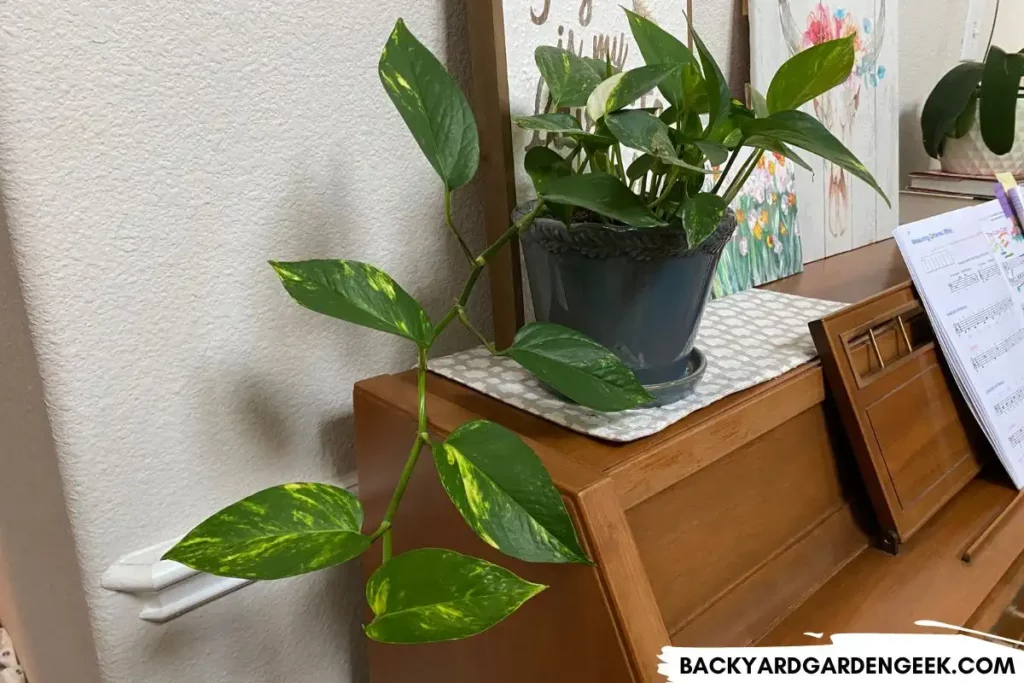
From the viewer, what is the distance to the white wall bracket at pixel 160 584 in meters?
0.63

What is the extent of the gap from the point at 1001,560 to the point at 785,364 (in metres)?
0.28

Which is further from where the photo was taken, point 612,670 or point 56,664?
point 56,664

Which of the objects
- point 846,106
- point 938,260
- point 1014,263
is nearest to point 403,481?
point 938,260

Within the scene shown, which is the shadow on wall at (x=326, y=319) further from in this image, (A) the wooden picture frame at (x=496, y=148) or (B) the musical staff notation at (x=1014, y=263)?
(B) the musical staff notation at (x=1014, y=263)

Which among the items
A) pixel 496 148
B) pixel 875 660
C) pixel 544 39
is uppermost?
pixel 544 39

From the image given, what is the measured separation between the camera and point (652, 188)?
0.61 m

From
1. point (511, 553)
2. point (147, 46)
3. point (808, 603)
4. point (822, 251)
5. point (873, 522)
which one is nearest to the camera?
point (511, 553)

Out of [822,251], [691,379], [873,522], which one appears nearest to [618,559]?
[691,379]

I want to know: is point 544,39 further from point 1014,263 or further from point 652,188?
point 1014,263

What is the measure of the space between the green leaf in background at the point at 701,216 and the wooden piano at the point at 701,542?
0.54ft

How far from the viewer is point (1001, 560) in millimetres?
722

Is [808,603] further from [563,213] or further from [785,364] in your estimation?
[563,213]

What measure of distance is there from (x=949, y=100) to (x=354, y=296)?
3.87ft

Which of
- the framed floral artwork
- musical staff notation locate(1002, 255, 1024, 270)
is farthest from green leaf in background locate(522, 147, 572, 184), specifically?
musical staff notation locate(1002, 255, 1024, 270)
